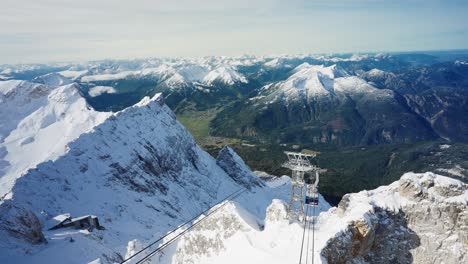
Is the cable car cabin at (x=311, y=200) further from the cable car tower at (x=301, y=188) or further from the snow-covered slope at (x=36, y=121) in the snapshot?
the snow-covered slope at (x=36, y=121)

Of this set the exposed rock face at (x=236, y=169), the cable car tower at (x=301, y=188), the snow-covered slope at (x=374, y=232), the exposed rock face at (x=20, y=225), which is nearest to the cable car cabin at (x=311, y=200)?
the cable car tower at (x=301, y=188)

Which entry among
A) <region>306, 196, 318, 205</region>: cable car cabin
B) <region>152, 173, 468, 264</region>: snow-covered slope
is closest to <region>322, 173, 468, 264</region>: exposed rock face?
<region>152, 173, 468, 264</region>: snow-covered slope

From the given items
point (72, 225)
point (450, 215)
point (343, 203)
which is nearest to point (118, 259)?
point (72, 225)

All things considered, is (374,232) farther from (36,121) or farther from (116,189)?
(36,121)

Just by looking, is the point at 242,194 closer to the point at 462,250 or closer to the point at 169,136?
the point at 169,136

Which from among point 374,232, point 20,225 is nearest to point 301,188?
point 374,232
